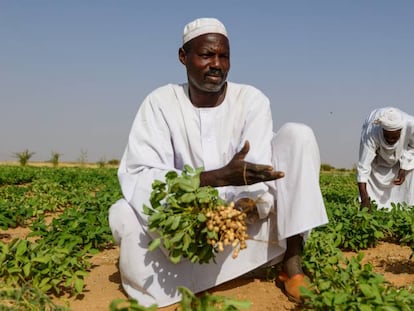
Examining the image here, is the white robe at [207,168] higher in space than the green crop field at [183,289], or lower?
higher

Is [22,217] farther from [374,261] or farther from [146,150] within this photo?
[374,261]

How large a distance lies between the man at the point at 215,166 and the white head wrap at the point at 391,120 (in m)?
3.67

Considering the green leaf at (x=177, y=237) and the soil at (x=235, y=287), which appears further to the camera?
the soil at (x=235, y=287)

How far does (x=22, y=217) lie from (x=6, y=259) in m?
3.19

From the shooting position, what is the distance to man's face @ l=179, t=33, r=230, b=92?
3428 mm

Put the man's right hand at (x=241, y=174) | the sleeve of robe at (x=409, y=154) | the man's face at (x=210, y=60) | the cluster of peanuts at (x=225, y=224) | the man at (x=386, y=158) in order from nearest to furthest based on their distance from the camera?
1. the cluster of peanuts at (x=225, y=224)
2. the man's right hand at (x=241, y=174)
3. the man's face at (x=210, y=60)
4. the man at (x=386, y=158)
5. the sleeve of robe at (x=409, y=154)

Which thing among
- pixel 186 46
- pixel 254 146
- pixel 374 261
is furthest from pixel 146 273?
pixel 374 261

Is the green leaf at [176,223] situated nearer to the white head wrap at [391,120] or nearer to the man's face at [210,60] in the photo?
the man's face at [210,60]

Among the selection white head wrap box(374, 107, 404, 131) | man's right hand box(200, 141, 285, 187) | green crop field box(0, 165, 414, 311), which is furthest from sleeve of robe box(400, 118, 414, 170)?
man's right hand box(200, 141, 285, 187)

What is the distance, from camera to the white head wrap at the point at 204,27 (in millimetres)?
3457

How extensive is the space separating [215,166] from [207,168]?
Answer: 54 millimetres

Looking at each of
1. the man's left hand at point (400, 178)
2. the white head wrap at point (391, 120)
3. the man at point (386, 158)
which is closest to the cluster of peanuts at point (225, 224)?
the man at point (386, 158)

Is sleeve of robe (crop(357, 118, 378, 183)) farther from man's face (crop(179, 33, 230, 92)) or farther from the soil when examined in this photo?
man's face (crop(179, 33, 230, 92))

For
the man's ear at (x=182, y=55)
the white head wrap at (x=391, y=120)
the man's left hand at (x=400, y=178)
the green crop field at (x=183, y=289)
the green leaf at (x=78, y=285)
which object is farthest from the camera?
the man's left hand at (x=400, y=178)
